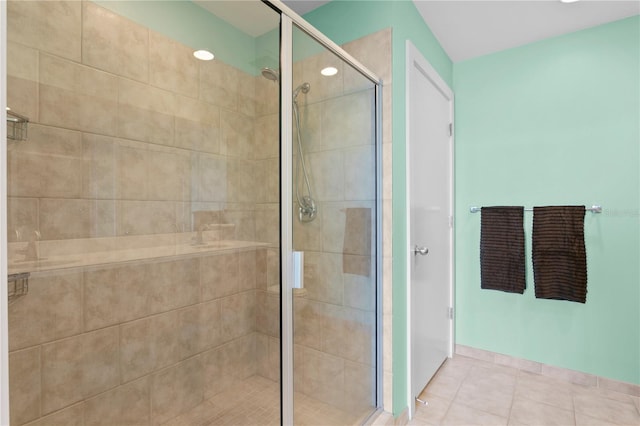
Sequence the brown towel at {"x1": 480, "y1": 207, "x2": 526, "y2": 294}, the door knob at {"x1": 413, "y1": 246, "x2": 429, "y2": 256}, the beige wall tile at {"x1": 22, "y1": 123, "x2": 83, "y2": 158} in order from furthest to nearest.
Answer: the brown towel at {"x1": 480, "y1": 207, "x2": 526, "y2": 294} < the door knob at {"x1": 413, "y1": 246, "x2": 429, "y2": 256} < the beige wall tile at {"x1": 22, "y1": 123, "x2": 83, "y2": 158}

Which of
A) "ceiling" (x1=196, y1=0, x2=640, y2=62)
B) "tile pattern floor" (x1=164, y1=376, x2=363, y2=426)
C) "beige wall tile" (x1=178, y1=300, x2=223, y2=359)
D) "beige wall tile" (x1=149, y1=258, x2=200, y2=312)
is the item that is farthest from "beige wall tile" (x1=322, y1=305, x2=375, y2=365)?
"ceiling" (x1=196, y1=0, x2=640, y2=62)

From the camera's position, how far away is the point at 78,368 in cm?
141

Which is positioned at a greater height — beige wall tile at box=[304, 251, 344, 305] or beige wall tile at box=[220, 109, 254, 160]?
beige wall tile at box=[220, 109, 254, 160]

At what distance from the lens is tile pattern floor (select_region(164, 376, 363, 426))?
1.38 m

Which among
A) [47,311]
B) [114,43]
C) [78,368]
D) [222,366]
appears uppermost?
[114,43]

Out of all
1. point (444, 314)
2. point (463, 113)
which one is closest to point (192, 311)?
point (444, 314)

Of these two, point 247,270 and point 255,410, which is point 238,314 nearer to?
point 247,270

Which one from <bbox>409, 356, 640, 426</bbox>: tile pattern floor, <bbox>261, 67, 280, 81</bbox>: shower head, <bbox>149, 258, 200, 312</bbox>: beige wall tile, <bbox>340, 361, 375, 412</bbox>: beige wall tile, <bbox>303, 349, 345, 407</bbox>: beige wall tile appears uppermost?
<bbox>261, 67, 280, 81</bbox>: shower head

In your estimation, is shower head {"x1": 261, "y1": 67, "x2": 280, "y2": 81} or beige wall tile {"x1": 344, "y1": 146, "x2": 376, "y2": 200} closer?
shower head {"x1": 261, "y1": 67, "x2": 280, "y2": 81}

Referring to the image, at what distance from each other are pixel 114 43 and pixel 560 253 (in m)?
2.84

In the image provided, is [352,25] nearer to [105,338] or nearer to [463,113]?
[463,113]

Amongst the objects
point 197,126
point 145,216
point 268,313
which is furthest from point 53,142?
Result: point 268,313

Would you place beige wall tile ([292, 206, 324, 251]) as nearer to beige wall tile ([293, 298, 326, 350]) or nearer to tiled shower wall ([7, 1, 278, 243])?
tiled shower wall ([7, 1, 278, 243])

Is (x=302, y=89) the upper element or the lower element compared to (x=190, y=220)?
upper
